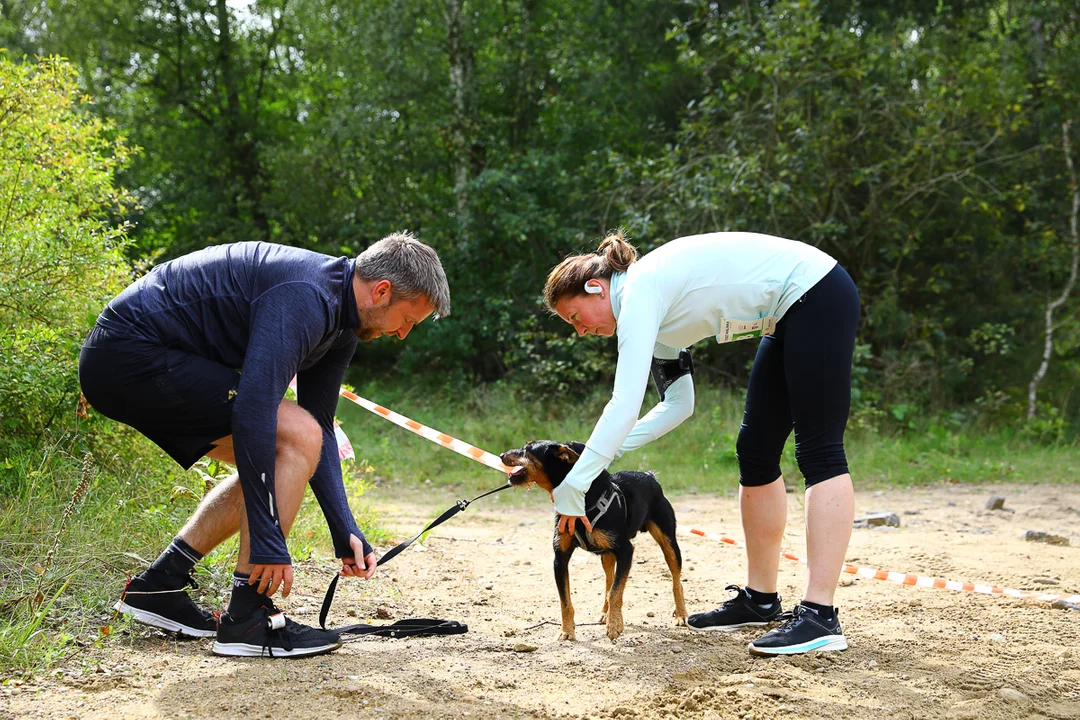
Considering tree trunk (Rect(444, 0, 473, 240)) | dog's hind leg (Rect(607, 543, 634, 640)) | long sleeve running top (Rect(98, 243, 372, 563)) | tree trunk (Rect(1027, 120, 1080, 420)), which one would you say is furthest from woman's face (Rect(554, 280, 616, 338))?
tree trunk (Rect(444, 0, 473, 240))

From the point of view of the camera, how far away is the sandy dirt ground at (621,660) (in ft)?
10.2

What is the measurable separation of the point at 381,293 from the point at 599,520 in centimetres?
156

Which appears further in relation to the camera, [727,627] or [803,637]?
[727,627]

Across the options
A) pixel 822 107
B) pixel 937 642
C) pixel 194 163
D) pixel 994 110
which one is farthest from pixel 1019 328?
pixel 194 163

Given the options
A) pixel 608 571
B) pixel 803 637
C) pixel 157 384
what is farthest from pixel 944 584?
pixel 157 384

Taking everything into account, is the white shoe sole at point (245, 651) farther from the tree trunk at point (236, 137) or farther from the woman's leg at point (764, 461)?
the tree trunk at point (236, 137)

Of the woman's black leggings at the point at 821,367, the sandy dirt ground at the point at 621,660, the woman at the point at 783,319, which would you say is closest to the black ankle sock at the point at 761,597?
the sandy dirt ground at the point at 621,660

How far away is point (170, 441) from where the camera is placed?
3605 millimetres

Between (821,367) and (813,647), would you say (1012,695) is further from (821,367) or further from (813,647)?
(821,367)

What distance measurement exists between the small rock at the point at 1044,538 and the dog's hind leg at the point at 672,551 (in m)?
3.29

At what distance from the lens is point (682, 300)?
3637 millimetres

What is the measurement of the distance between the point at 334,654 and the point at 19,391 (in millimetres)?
2632

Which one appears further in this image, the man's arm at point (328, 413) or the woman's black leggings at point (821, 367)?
the man's arm at point (328, 413)

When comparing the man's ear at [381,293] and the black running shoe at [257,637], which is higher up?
the man's ear at [381,293]
